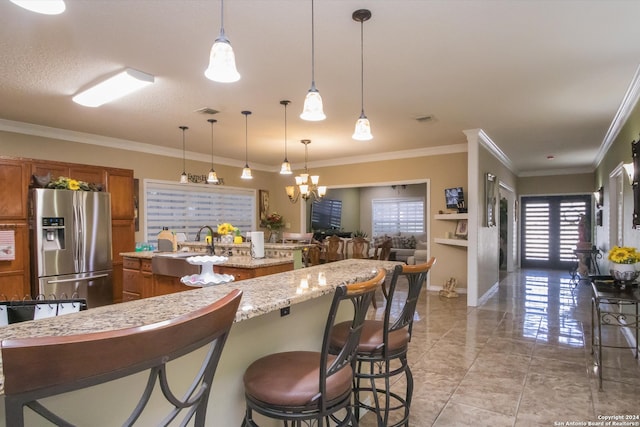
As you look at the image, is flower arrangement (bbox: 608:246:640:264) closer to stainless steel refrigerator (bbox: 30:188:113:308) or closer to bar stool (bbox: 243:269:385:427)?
bar stool (bbox: 243:269:385:427)

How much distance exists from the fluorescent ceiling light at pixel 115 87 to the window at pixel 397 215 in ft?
30.1

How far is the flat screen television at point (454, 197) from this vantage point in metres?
6.21

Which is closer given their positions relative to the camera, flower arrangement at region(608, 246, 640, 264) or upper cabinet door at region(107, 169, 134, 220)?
flower arrangement at region(608, 246, 640, 264)

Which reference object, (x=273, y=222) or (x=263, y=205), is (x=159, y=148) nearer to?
(x=263, y=205)

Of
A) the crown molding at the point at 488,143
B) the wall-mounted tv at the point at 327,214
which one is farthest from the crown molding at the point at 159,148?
the wall-mounted tv at the point at 327,214

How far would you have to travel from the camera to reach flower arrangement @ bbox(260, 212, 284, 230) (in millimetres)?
8156

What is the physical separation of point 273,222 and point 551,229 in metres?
7.15

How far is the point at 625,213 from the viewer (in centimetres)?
450

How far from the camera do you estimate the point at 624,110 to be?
166 inches

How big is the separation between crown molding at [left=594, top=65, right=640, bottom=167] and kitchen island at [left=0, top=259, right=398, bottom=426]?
3.33 meters

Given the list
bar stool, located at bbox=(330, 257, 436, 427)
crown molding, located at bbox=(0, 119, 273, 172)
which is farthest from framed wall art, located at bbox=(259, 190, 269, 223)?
bar stool, located at bbox=(330, 257, 436, 427)

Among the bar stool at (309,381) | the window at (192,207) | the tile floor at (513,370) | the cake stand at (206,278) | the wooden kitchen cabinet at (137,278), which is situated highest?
the window at (192,207)

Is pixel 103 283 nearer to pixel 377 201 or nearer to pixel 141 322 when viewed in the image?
pixel 141 322

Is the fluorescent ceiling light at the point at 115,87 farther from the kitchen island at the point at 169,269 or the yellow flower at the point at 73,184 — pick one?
the kitchen island at the point at 169,269
